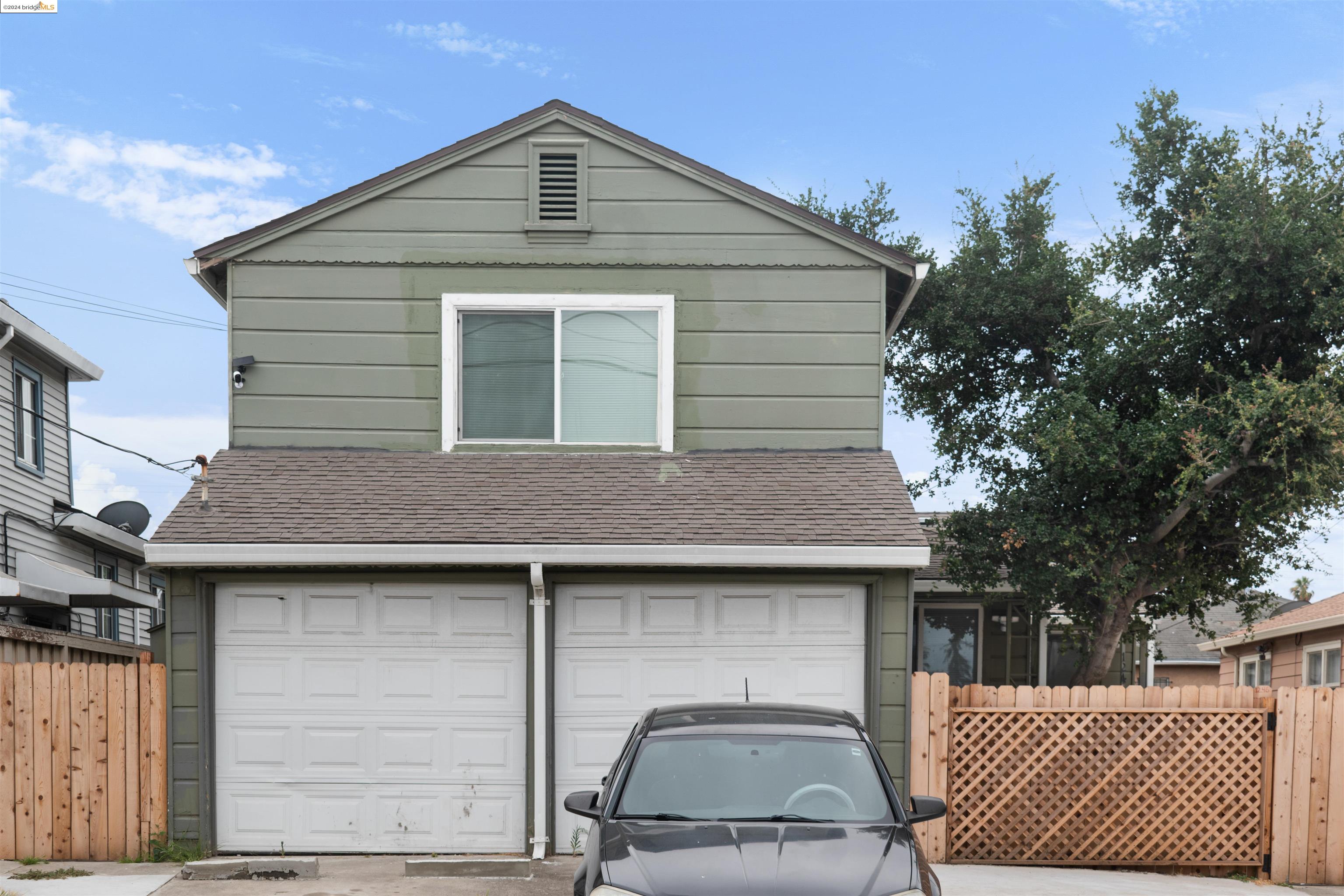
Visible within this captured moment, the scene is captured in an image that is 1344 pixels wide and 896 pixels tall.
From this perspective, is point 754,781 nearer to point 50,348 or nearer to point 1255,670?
point 50,348

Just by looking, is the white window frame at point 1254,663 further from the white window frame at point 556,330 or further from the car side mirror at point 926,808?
the car side mirror at point 926,808

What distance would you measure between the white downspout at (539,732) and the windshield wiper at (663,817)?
140 inches

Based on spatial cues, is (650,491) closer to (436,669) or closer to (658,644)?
(658,644)

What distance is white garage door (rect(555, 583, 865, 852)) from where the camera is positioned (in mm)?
9320

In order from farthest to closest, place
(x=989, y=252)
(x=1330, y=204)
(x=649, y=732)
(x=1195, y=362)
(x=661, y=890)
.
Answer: (x=989, y=252) < (x=1195, y=362) < (x=1330, y=204) < (x=649, y=732) < (x=661, y=890)

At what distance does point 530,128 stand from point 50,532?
33.4ft

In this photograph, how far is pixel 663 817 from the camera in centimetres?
555

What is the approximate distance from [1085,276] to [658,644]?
27.9 ft

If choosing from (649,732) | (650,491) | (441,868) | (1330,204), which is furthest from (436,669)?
(1330,204)

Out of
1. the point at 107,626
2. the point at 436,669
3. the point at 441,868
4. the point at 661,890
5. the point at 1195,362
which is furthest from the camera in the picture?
the point at 107,626

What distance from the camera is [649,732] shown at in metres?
6.06

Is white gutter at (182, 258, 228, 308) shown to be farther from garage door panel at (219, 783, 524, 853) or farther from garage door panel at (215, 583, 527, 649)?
garage door panel at (219, 783, 524, 853)

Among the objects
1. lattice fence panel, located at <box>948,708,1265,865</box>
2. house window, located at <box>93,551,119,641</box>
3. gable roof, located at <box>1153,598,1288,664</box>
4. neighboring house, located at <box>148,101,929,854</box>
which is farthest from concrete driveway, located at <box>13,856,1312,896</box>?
gable roof, located at <box>1153,598,1288,664</box>

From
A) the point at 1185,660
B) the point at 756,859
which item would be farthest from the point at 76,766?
the point at 1185,660
